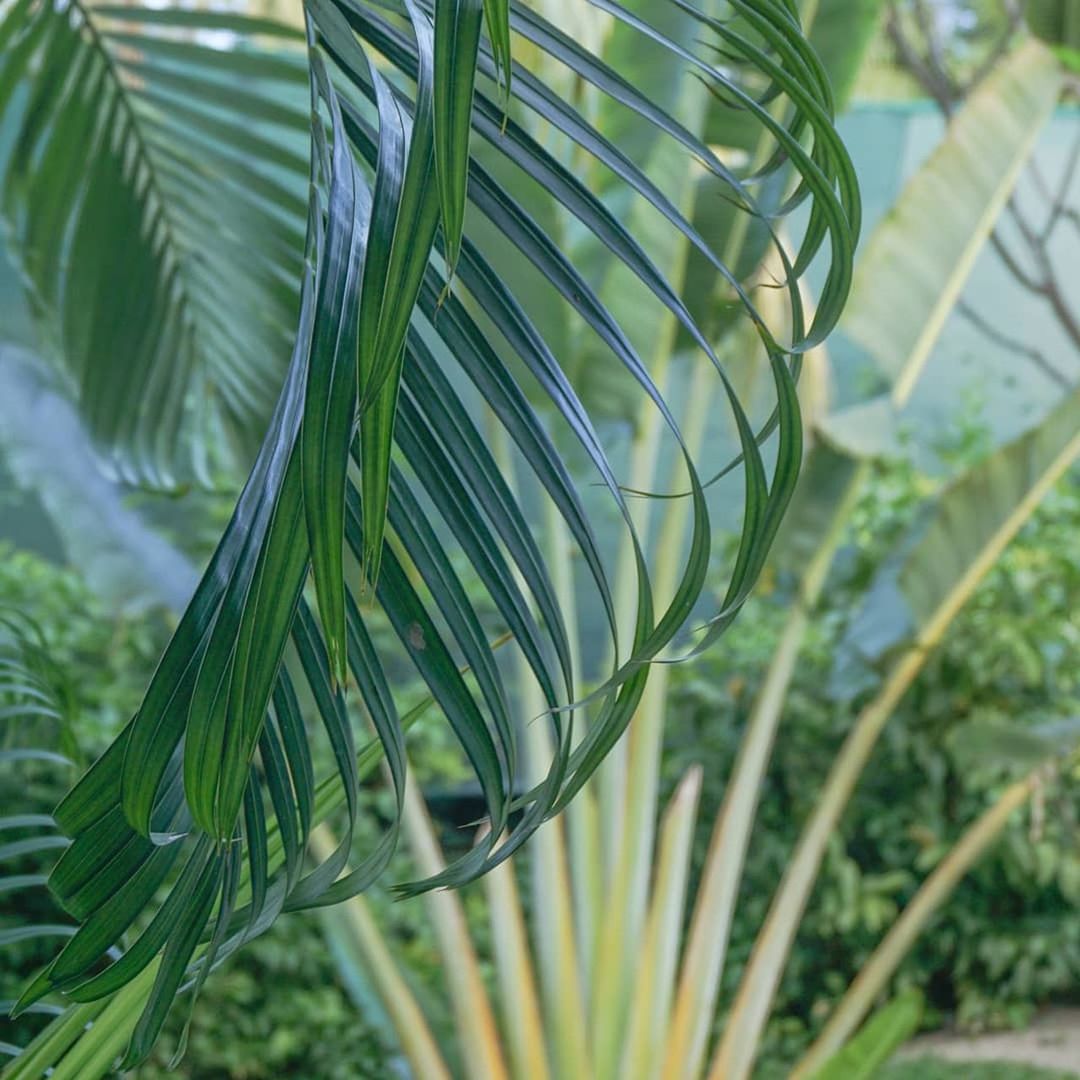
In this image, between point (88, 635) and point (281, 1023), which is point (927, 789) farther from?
point (88, 635)

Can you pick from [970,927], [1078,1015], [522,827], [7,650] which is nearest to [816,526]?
[970,927]

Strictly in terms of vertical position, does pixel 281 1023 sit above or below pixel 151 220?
below

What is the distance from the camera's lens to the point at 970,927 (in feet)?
9.72

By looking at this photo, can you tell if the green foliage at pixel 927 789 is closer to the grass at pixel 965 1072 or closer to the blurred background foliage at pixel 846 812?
the blurred background foliage at pixel 846 812

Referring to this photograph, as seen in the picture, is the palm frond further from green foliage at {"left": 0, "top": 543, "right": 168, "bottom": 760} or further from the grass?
the grass

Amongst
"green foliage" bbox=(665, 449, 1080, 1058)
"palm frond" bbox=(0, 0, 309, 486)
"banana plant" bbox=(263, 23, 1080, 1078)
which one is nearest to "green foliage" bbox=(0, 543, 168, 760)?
"banana plant" bbox=(263, 23, 1080, 1078)

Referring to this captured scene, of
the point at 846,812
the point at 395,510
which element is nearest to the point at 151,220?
the point at 395,510

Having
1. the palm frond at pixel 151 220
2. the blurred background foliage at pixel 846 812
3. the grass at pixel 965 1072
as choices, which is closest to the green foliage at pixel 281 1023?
the blurred background foliage at pixel 846 812

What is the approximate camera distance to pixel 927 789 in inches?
119

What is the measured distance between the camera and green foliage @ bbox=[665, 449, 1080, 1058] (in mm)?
2916

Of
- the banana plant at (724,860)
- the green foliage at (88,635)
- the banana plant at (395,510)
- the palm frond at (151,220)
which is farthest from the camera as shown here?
the green foliage at (88,635)

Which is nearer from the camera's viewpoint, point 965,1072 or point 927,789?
point 965,1072

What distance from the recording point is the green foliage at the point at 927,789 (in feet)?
9.57

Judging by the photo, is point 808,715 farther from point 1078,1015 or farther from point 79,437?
point 79,437
